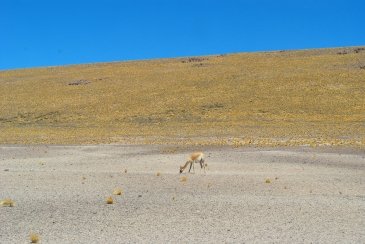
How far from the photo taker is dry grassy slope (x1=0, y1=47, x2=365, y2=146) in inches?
1676

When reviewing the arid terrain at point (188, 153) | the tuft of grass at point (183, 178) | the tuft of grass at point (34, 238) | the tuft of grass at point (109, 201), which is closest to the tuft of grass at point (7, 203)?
the arid terrain at point (188, 153)

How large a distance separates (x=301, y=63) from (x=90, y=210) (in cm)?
7273

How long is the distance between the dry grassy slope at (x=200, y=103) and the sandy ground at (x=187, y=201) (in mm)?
13119

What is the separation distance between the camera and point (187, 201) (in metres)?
14.4

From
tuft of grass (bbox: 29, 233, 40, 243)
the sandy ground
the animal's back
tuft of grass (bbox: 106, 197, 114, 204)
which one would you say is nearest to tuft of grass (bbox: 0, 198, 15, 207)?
the sandy ground

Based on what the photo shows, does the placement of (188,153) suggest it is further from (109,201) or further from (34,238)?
(34,238)

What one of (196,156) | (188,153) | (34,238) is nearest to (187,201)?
(34,238)

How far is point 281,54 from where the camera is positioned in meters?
96.2

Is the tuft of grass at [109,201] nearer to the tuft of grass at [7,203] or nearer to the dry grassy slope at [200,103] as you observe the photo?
the tuft of grass at [7,203]

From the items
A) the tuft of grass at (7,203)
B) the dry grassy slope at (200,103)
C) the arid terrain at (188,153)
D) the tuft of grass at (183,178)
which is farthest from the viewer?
the dry grassy slope at (200,103)

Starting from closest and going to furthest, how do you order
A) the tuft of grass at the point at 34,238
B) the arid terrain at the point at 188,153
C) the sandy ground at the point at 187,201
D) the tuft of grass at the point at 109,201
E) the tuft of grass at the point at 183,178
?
the tuft of grass at the point at 34,238, the sandy ground at the point at 187,201, the arid terrain at the point at 188,153, the tuft of grass at the point at 109,201, the tuft of grass at the point at 183,178

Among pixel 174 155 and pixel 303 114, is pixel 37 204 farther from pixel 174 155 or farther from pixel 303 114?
pixel 303 114

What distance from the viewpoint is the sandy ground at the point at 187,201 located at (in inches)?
432

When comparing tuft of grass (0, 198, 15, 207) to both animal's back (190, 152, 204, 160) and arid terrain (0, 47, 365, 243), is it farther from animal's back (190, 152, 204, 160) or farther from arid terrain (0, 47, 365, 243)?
animal's back (190, 152, 204, 160)
